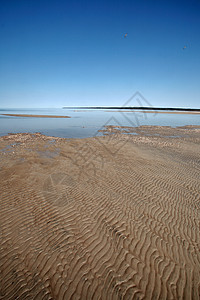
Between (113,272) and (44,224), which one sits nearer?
(113,272)

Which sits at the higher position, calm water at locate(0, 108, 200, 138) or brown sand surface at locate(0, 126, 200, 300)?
calm water at locate(0, 108, 200, 138)

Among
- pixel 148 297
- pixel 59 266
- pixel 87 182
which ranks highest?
pixel 87 182

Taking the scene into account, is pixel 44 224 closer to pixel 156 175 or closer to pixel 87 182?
pixel 87 182

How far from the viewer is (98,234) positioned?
16.6ft

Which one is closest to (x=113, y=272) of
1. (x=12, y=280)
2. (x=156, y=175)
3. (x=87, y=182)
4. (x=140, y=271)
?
(x=140, y=271)

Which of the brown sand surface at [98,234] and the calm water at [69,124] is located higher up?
the calm water at [69,124]

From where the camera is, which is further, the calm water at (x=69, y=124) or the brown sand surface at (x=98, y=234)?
the calm water at (x=69, y=124)

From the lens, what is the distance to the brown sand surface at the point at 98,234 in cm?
360

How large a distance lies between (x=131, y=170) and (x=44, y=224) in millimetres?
7353

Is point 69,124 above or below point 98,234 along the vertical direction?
above

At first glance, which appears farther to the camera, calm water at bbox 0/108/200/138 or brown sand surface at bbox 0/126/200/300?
calm water at bbox 0/108/200/138

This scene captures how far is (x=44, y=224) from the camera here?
5.39 meters

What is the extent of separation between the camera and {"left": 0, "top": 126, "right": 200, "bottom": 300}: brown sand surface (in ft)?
11.8

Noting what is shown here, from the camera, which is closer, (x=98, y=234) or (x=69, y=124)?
(x=98, y=234)
